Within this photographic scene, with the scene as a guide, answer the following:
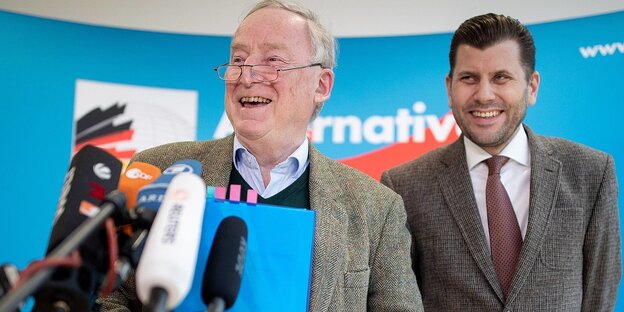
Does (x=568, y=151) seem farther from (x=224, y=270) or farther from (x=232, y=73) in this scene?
(x=224, y=270)

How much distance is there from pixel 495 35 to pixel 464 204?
62 centimetres

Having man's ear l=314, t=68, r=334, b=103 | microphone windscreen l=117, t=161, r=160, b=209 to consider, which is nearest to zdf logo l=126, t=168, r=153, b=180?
microphone windscreen l=117, t=161, r=160, b=209

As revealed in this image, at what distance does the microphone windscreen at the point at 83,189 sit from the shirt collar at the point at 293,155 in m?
0.88

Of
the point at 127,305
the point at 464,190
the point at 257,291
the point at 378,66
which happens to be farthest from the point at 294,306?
the point at 378,66

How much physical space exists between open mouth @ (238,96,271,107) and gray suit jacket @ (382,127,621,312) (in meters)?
0.72

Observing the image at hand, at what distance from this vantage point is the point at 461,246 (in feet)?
7.07

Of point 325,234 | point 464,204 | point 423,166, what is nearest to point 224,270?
point 325,234

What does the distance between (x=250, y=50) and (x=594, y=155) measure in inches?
51.6

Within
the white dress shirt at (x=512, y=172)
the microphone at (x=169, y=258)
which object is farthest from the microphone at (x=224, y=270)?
the white dress shirt at (x=512, y=172)

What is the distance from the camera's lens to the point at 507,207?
2.18m

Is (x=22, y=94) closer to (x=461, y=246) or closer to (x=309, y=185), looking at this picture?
(x=309, y=185)

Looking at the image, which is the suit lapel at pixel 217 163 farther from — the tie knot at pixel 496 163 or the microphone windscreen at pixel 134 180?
the tie knot at pixel 496 163

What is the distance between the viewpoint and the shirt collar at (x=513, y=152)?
7.43ft

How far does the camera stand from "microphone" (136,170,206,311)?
77 cm
